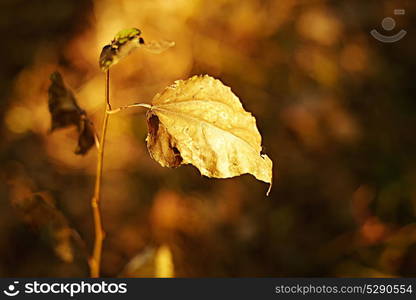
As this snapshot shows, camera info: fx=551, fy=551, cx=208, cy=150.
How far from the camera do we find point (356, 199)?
5.59ft

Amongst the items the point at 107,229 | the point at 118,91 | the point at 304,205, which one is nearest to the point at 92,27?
the point at 118,91

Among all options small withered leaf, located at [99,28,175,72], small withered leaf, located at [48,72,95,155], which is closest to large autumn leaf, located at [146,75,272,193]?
small withered leaf, located at [99,28,175,72]

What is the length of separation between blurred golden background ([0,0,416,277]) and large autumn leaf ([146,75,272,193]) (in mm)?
781

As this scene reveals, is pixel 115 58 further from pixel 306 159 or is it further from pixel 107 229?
pixel 306 159

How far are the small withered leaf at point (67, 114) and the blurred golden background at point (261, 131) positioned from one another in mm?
557

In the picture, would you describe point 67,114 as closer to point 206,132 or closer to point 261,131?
point 206,132

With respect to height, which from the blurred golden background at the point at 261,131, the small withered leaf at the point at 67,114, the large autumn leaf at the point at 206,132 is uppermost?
the blurred golden background at the point at 261,131

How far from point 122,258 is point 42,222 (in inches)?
A: 27.7

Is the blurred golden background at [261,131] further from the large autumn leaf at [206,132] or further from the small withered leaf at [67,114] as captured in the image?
the large autumn leaf at [206,132]

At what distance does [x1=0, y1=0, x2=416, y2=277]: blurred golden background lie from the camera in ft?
5.12

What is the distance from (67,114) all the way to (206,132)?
11.4 inches

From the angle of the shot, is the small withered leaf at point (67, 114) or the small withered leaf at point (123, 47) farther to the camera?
the small withered leaf at point (67, 114)

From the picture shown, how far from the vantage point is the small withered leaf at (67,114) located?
30.5 inches

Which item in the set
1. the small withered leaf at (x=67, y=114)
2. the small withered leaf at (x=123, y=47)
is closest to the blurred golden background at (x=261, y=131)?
the small withered leaf at (x=67, y=114)
